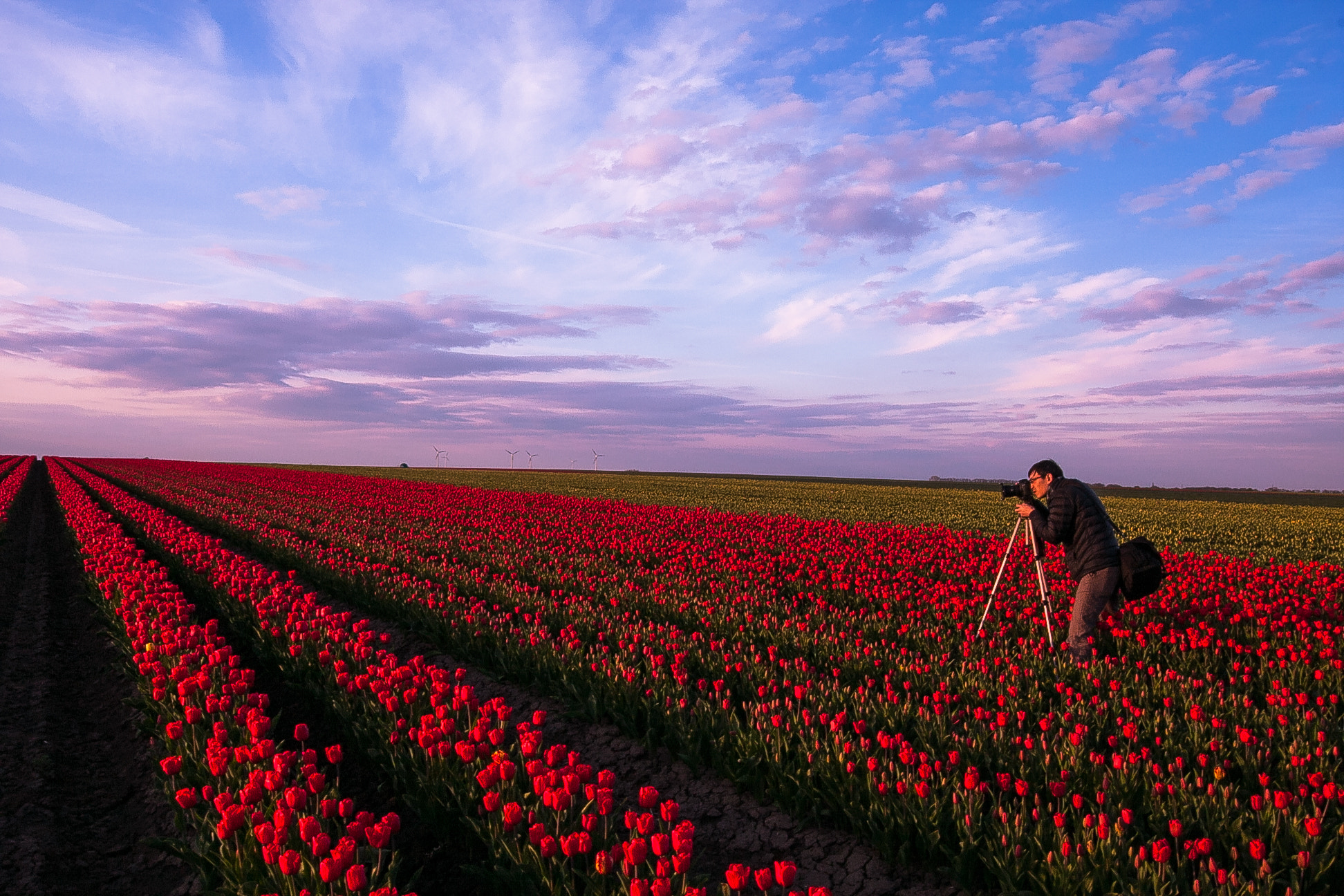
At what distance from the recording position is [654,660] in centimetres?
693

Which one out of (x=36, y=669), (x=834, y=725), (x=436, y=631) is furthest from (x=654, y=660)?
(x=36, y=669)

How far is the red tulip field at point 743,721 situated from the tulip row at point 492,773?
3 centimetres

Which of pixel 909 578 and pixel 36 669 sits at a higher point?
pixel 909 578

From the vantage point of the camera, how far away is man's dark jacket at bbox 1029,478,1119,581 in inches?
305

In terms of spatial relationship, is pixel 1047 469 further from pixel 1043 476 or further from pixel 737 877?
pixel 737 877

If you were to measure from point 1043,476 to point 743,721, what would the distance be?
4.74 meters

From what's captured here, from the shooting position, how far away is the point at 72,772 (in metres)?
6.13

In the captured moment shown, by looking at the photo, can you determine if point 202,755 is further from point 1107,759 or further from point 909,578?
point 909,578

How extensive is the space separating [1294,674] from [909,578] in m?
5.45

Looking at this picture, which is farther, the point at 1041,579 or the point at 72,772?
the point at 1041,579

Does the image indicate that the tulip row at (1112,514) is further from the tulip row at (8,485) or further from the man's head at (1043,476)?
the tulip row at (8,485)

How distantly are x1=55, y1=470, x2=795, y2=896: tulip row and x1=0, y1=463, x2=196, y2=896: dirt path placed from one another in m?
1.46

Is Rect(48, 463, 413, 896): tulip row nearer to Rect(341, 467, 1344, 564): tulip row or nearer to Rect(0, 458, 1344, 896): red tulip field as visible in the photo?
Rect(0, 458, 1344, 896): red tulip field

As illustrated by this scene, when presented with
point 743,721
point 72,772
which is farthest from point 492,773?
point 72,772
